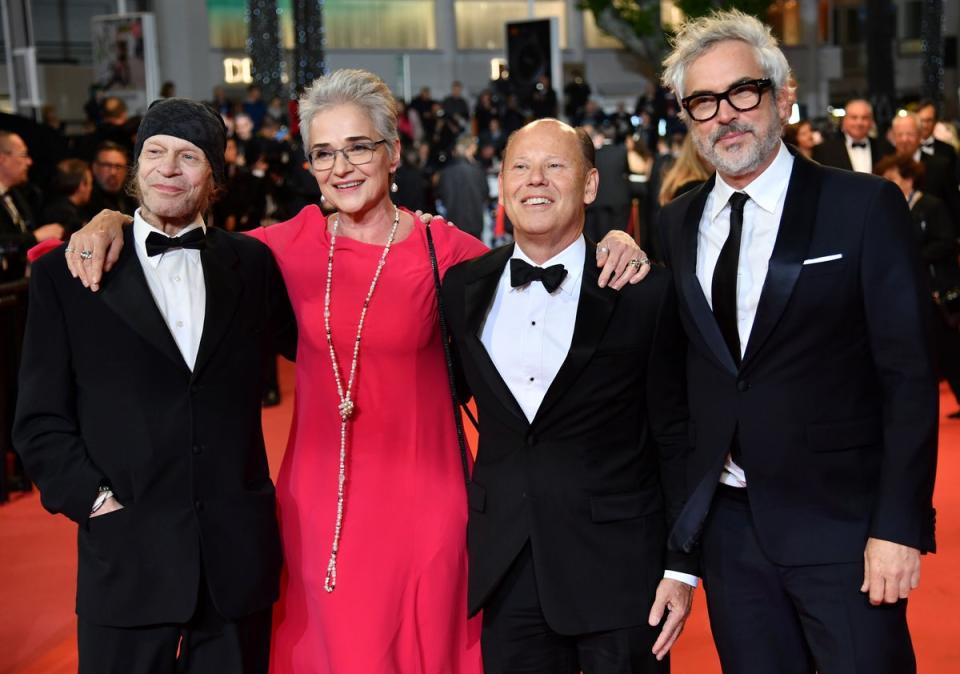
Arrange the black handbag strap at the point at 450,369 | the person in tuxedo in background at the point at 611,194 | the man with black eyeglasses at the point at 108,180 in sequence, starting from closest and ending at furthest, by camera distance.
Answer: the black handbag strap at the point at 450,369 < the man with black eyeglasses at the point at 108,180 < the person in tuxedo in background at the point at 611,194

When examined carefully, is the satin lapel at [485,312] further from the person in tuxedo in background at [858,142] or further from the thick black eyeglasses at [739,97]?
the person in tuxedo in background at [858,142]

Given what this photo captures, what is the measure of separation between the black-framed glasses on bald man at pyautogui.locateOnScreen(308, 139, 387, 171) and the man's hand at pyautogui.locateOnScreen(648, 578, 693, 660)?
120 cm

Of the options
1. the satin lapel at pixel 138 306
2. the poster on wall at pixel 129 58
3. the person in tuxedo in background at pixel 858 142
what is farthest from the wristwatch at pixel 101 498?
the poster on wall at pixel 129 58

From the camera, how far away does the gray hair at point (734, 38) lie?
2439mm

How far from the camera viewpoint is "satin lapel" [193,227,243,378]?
2473mm

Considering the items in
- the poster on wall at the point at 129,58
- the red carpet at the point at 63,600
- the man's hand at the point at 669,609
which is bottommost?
the red carpet at the point at 63,600

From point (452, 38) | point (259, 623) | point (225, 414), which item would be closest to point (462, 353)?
point (225, 414)

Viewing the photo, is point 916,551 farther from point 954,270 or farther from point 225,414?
point 954,270

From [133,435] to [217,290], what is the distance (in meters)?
0.35

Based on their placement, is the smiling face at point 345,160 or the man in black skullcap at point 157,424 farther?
the smiling face at point 345,160

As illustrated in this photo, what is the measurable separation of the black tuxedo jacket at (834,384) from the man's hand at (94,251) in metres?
1.21

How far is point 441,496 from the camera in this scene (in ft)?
9.38

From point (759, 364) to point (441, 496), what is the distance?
2.91 ft

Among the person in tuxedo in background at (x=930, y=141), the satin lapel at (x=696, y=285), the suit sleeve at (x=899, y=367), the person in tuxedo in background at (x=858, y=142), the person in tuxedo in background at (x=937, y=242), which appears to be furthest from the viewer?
the person in tuxedo in background at (x=930, y=141)
